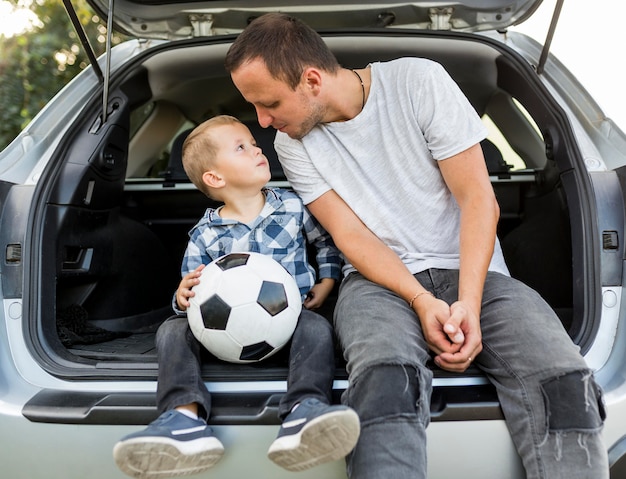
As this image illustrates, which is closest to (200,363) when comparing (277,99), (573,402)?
(277,99)

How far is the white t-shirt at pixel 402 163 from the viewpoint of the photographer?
1.76 m

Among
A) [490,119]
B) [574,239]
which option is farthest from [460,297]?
[490,119]

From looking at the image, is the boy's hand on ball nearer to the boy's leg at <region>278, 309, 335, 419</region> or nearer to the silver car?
the silver car

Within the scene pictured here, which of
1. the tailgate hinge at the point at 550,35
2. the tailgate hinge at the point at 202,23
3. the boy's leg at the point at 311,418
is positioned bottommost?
the boy's leg at the point at 311,418

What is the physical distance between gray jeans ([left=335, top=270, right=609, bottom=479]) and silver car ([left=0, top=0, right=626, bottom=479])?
64 mm

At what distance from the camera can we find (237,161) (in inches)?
74.6

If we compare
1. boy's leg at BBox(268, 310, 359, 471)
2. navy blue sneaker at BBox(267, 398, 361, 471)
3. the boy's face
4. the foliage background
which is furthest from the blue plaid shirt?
the foliage background

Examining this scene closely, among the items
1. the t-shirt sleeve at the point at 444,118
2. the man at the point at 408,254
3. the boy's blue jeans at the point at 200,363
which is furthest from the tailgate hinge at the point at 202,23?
the boy's blue jeans at the point at 200,363

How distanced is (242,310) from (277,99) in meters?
0.61

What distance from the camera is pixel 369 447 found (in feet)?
4.18

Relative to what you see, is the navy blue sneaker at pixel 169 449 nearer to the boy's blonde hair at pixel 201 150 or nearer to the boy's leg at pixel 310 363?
the boy's leg at pixel 310 363

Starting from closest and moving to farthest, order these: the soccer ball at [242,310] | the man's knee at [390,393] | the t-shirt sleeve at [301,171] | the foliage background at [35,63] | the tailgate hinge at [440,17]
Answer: the man's knee at [390,393], the soccer ball at [242,310], the t-shirt sleeve at [301,171], the tailgate hinge at [440,17], the foliage background at [35,63]

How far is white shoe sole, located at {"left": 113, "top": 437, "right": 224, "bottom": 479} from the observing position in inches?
48.9

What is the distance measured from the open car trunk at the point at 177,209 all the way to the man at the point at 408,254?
0.34 ft
